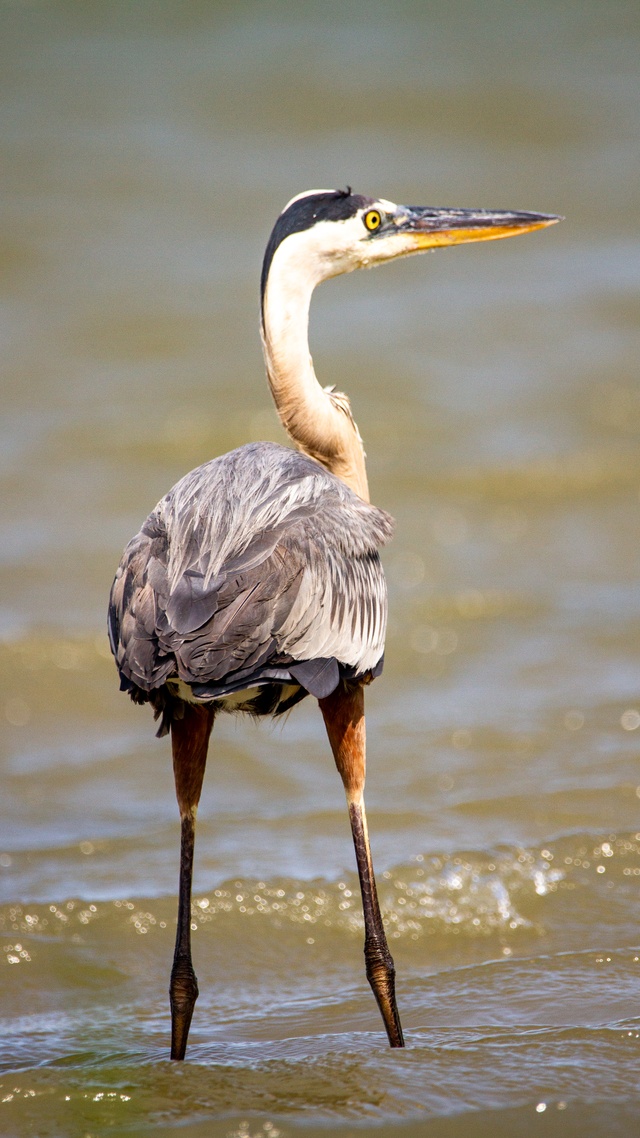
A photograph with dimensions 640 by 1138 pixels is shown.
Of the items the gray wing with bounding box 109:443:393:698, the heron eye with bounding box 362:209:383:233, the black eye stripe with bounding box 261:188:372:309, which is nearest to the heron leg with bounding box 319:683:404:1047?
the gray wing with bounding box 109:443:393:698

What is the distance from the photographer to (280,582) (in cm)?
412

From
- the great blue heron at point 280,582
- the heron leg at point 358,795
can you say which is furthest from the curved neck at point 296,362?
the heron leg at point 358,795

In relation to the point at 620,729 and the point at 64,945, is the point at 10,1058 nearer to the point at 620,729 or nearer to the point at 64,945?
the point at 64,945

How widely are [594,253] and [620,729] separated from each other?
9.07 m

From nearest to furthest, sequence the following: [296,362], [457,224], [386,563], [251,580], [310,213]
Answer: [251,580] < [296,362] < [310,213] < [457,224] < [386,563]

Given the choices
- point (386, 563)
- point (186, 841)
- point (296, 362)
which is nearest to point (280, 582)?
point (186, 841)

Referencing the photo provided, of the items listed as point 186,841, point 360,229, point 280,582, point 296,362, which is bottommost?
point 186,841

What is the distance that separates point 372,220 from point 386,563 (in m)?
5.11

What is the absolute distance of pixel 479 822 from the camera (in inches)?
263

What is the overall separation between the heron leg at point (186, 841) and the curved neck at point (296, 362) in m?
1.41

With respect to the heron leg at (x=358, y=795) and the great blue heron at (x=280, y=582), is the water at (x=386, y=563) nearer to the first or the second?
the heron leg at (x=358, y=795)

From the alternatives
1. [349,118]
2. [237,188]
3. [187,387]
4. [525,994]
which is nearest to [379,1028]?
[525,994]

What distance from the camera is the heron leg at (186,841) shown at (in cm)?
450

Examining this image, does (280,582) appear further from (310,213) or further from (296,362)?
(310,213)
